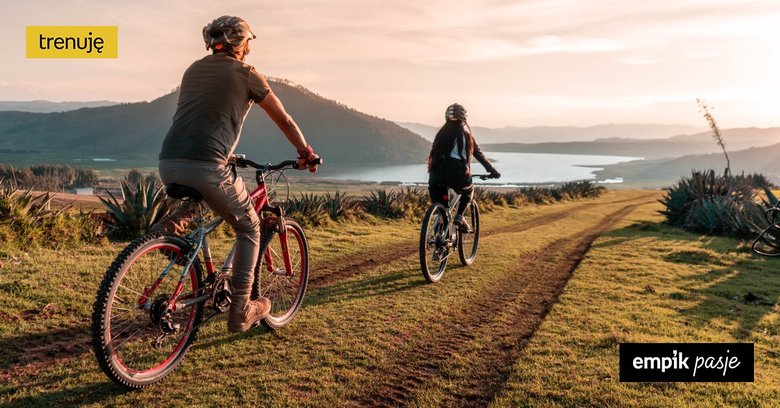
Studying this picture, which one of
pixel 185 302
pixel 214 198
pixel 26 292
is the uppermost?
pixel 214 198

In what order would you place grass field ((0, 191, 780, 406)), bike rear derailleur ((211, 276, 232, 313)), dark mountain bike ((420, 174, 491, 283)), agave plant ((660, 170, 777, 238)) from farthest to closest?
agave plant ((660, 170, 777, 238))
dark mountain bike ((420, 174, 491, 283))
bike rear derailleur ((211, 276, 232, 313))
grass field ((0, 191, 780, 406))

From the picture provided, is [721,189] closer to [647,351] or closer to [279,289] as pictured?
[647,351]

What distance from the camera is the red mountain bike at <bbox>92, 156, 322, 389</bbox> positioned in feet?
10.4

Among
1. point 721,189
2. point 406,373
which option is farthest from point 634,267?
point 721,189

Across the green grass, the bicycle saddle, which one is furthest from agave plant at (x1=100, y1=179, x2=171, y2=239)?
the green grass

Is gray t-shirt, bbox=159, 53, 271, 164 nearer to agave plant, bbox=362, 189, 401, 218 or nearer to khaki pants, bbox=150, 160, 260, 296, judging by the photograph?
khaki pants, bbox=150, 160, 260, 296

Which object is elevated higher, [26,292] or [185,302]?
[185,302]

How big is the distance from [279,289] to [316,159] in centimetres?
164

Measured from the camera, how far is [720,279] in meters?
8.66

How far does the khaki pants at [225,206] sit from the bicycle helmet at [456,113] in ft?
14.1

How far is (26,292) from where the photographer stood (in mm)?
5406

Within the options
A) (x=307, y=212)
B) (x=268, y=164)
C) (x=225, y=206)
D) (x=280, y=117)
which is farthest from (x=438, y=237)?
(x=307, y=212)

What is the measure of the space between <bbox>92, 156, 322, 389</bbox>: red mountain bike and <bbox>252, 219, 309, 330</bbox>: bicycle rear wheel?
4.6 inches

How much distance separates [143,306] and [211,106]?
1.51 m
